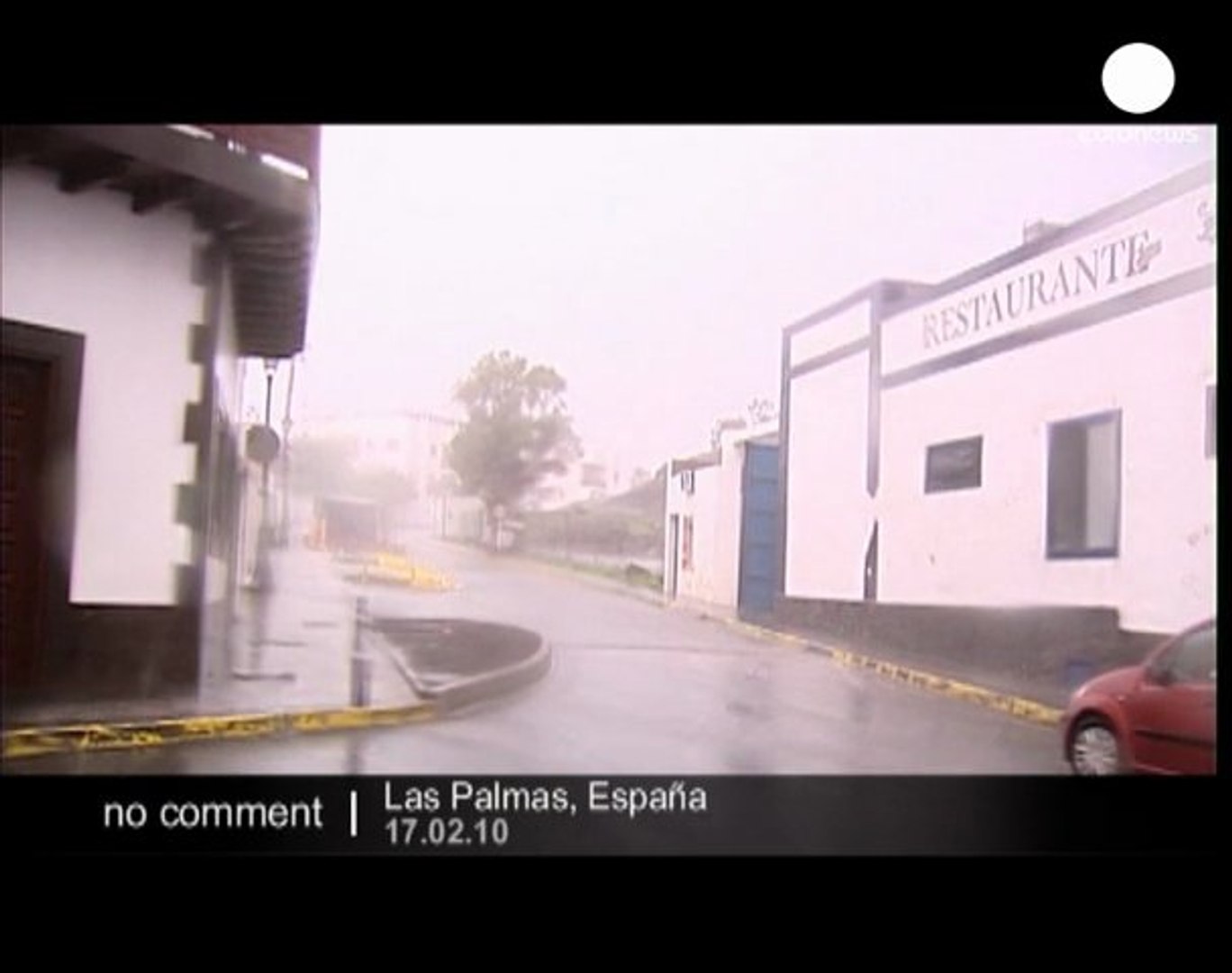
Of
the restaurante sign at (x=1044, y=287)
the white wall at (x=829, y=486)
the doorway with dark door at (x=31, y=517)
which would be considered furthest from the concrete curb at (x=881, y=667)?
the doorway with dark door at (x=31, y=517)

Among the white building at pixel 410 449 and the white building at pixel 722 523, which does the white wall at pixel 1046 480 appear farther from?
the white building at pixel 410 449

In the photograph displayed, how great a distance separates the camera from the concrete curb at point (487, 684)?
338 centimetres

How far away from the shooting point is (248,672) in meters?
3.42

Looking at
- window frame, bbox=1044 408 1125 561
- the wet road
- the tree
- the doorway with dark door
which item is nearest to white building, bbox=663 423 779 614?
the wet road

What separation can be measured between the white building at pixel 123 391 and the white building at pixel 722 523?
3.55ft

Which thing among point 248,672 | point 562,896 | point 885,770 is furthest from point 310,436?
point 885,770

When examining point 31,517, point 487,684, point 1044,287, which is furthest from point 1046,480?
point 31,517

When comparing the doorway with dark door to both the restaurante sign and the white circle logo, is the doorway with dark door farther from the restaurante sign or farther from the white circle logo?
the white circle logo

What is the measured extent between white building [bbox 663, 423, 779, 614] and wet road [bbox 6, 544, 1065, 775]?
0.12 m

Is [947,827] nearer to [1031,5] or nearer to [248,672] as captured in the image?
[248,672]

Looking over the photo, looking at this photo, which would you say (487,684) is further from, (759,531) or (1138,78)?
(1138,78)

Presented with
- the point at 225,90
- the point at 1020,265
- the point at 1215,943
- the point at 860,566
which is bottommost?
the point at 1215,943

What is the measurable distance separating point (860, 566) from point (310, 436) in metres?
1.44

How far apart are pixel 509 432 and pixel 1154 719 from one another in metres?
1.70
